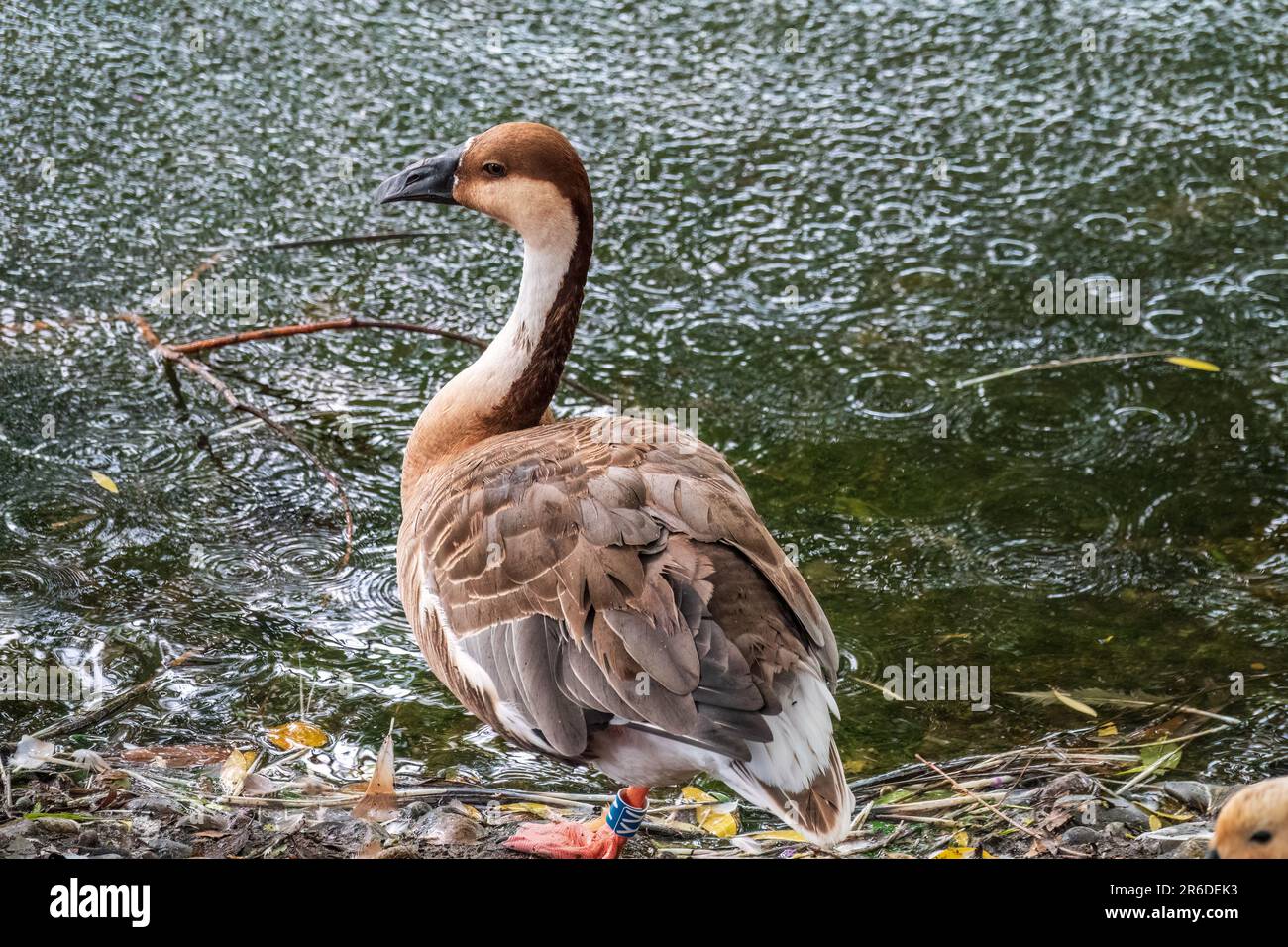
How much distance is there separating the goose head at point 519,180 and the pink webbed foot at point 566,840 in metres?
1.77

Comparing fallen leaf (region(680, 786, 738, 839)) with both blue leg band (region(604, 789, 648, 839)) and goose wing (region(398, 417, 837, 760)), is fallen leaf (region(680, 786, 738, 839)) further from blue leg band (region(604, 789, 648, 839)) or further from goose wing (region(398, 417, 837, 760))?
goose wing (region(398, 417, 837, 760))

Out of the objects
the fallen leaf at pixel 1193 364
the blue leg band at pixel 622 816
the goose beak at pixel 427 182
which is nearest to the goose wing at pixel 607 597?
the blue leg band at pixel 622 816

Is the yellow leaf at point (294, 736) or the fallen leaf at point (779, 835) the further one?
the yellow leaf at point (294, 736)

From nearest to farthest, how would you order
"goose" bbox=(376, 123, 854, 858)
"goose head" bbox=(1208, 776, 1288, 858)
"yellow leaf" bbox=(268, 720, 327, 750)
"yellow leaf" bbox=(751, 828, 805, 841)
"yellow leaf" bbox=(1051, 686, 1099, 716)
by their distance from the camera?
"goose head" bbox=(1208, 776, 1288, 858), "goose" bbox=(376, 123, 854, 858), "yellow leaf" bbox=(751, 828, 805, 841), "yellow leaf" bbox=(268, 720, 327, 750), "yellow leaf" bbox=(1051, 686, 1099, 716)

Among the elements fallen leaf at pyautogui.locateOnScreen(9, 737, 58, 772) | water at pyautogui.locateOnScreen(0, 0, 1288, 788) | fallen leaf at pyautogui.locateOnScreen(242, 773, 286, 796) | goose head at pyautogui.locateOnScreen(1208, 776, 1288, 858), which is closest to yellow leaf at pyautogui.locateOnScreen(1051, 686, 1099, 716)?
water at pyautogui.locateOnScreen(0, 0, 1288, 788)

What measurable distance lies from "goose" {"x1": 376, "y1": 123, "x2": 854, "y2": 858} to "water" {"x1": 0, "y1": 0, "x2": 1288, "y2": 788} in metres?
0.60

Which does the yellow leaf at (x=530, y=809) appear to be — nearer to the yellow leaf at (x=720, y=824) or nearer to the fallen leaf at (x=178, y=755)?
the yellow leaf at (x=720, y=824)

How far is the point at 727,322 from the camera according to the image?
6.23 m

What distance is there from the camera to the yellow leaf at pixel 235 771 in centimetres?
413

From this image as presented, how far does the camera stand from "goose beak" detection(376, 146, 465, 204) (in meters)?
4.62

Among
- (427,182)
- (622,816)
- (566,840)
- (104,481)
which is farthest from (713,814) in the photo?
(104,481)

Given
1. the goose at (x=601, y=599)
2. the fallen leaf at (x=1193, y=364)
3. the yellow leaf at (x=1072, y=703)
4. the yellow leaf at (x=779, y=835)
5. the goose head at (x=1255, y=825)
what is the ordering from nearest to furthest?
the goose head at (x=1255, y=825)
the goose at (x=601, y=599)
the yellow leaf at (x=779, y=835)
the yellow leaf at (x=1072, y=703)
the fallen leaf at (x=1193, y=364)

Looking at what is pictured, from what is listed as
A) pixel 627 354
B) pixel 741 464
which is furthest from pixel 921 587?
pixel 627 354
